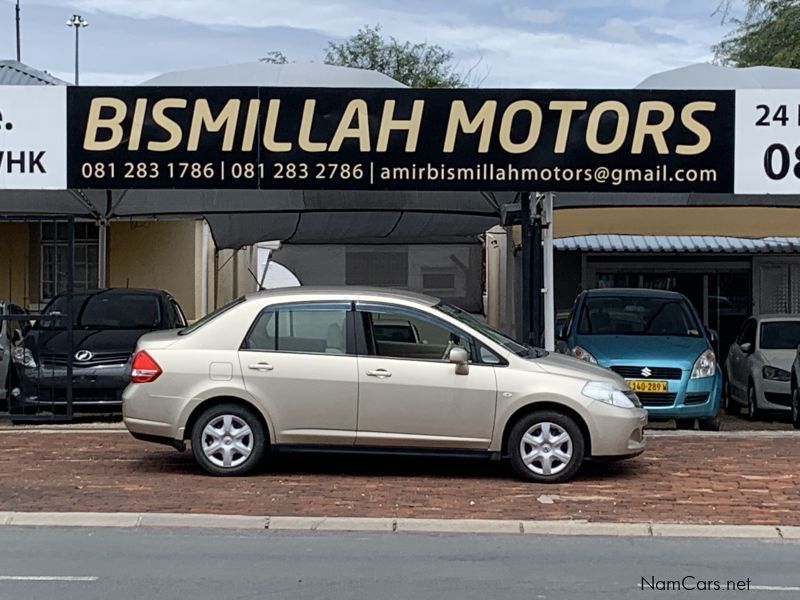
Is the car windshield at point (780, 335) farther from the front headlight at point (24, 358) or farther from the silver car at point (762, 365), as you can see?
the front headlight at point (24, 358)

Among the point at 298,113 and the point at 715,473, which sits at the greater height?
the point at 298,113

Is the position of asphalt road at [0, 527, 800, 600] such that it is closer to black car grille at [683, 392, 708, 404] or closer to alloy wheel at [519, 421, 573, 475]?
alloy wheel at [519, 421, 573, 475]

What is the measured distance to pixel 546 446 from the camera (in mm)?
9906

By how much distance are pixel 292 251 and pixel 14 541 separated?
44.1 feet

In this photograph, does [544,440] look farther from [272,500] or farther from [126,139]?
[126,139]

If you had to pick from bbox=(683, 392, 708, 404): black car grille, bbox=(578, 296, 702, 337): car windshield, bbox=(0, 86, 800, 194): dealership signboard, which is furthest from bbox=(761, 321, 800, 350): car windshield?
bbox=(0, 86, 800, 194): dealership signboard

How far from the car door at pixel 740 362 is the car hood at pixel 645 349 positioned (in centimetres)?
289

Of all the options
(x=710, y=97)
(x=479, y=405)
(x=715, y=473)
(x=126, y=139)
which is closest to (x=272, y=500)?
(x=479, y=405)

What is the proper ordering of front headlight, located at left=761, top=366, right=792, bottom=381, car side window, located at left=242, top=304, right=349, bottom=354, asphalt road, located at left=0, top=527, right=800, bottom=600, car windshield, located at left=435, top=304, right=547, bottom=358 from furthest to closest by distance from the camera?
front headlight, located at left=761, top=366, right=792, bottom=381
car windshield, located at left=435, top=304, right=547, bottom=358
car side window, located at left=242, top=304, right=349, bottom=354
asphalt road, located at left=0, top=527, right=800, bottom=600

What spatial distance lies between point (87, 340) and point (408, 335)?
19.4 ft

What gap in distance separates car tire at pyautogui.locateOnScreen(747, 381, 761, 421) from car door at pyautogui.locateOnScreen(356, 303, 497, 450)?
762 centimetres

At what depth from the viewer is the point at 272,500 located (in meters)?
9.33

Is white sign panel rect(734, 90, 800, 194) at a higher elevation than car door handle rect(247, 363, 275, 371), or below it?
higher

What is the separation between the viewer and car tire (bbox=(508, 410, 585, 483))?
9867 millimetres
